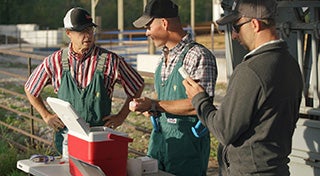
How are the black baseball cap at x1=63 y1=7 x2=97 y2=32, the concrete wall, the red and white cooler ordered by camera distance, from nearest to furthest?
the red and white cooler
the black baseball cap at x1=63 y1=7 x2=97 y2=32
the concrete wall

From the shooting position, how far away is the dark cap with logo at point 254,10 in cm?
300

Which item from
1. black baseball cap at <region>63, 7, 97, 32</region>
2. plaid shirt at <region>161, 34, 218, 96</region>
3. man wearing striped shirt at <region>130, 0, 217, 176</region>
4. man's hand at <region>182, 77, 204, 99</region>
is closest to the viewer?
man's hand at <region>182, 77, 204, 99</region>

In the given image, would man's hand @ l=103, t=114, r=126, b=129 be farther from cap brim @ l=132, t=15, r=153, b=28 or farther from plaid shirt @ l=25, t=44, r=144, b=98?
cap brim @ l=132, t=15, r=153, b=28

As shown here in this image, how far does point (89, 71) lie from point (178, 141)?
751 millimetres

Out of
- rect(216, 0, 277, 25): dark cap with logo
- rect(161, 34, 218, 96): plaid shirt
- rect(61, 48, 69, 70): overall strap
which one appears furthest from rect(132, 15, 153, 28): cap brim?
rect(216, 0, 277, 25): dark cap with logo

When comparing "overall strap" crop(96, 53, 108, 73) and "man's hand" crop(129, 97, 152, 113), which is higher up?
"overall strap" crop(96, 53, 108, 73)

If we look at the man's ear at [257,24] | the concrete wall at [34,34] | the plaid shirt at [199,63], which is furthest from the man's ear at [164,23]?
the concrete wall at [34,34]

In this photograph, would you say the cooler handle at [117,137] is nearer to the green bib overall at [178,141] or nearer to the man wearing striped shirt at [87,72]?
the green bib overall at [178,141]

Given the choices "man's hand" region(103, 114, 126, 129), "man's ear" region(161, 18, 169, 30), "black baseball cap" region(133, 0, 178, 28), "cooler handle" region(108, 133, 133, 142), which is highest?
"black baseball cap" region(133, 0, 178, 28)

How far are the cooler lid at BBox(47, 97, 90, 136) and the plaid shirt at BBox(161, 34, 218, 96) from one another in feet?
2.39

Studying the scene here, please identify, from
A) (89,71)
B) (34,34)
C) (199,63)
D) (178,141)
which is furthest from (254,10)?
(34,34)

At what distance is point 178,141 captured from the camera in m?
4.01

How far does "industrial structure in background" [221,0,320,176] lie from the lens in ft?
15.1

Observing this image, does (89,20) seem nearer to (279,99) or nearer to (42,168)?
(42,168)
